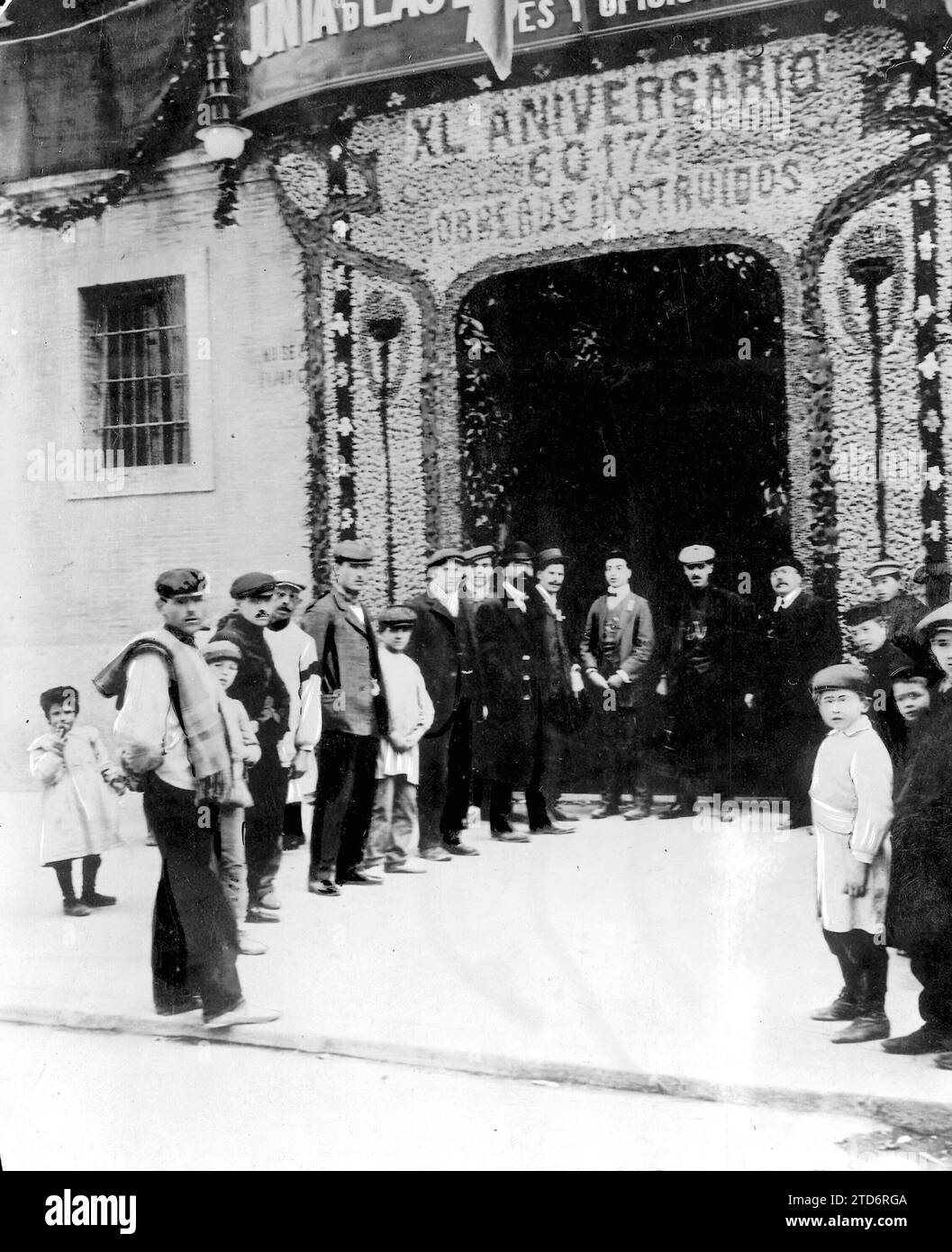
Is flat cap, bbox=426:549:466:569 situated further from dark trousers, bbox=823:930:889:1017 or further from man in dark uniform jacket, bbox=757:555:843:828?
dark trousers, bbox=823:930:889:1017

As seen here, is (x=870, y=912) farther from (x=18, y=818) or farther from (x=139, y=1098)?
(x=18, y=818)

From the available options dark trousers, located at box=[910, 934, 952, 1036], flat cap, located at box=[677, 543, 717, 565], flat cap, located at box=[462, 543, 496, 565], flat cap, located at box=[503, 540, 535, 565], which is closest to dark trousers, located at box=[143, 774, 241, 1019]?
flat cap, located at box=[462, 543, 496, 565]

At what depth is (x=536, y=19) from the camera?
11.9 feet

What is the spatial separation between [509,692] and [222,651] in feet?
3.37

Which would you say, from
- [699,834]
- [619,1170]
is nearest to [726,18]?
[699,834]

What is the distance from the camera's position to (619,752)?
3.70 meters

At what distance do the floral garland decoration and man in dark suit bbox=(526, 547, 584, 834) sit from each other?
177cm

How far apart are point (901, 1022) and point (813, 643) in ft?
4.02

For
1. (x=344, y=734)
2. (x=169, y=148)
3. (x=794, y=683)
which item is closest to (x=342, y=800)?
(x=344, y=734)

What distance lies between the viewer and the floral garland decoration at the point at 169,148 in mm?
3805

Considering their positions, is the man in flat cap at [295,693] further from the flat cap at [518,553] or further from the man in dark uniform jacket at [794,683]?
the man in dark uniform jacket at [794,683]

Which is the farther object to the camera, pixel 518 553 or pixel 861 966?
pixel 518 553

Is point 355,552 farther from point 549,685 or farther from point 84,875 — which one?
point 84,875
